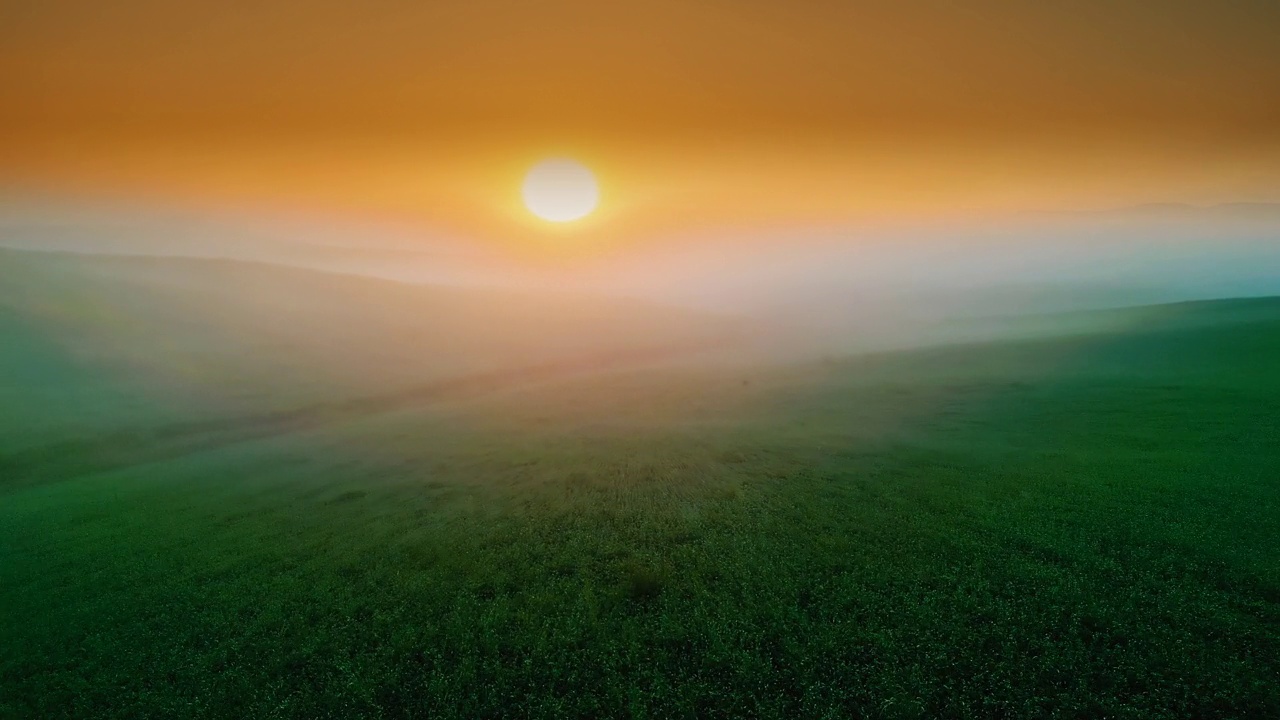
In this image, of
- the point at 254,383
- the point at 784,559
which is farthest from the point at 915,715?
the point at 254,383

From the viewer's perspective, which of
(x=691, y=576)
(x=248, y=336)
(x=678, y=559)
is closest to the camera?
(x=691, y=576)

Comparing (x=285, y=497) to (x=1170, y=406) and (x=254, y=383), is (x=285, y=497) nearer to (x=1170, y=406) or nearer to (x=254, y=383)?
(x=254, y=383)

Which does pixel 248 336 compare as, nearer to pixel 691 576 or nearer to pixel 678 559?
pixel 678 559

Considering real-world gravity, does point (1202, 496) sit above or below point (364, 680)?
above

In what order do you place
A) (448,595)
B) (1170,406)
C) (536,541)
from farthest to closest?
(1170,406), (536,541), (448,595)

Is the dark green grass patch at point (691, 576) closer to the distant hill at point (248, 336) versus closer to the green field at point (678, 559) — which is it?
the green field at point (678, 559)

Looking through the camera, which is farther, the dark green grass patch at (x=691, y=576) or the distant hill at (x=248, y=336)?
the distant hill at (x=248, y=336)

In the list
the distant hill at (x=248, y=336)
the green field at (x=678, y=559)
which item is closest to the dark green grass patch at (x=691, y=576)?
the green field at (x=678, y=559)

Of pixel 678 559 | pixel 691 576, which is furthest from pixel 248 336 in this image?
pixel 691 576
